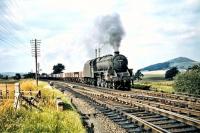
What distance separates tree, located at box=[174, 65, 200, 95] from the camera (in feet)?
91.7

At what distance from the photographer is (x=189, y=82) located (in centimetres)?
2861

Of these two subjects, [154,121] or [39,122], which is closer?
[154,121]

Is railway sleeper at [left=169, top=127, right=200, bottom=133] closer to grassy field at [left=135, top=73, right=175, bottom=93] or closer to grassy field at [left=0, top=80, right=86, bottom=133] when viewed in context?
grassy field at [left=0, top=80, right=86, bottom=133]

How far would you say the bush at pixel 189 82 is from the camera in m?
27.9

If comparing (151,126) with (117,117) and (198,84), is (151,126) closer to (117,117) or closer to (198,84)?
(117,117)

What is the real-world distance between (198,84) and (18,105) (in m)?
16.9

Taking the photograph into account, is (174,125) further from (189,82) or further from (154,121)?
(189,82)

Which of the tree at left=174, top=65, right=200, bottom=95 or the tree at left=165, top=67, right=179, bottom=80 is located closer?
the tree at left=174, top=65, right=200, bottom=95

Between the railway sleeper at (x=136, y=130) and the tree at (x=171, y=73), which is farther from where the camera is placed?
the tree at (x=171, y=73)

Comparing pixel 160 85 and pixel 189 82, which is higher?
pixel 189 82

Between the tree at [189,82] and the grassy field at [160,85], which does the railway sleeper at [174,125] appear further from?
the grassy field at [160,85]

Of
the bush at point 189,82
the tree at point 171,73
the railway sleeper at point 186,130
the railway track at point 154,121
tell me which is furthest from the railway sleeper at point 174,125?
the tree at point 171,73

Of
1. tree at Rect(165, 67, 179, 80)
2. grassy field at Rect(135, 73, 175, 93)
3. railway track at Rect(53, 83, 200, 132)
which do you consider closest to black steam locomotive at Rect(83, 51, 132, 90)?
grassy field at Rect(135, 73, 175, 93)

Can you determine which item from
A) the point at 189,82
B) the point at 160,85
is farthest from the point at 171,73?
the point at 189,82
